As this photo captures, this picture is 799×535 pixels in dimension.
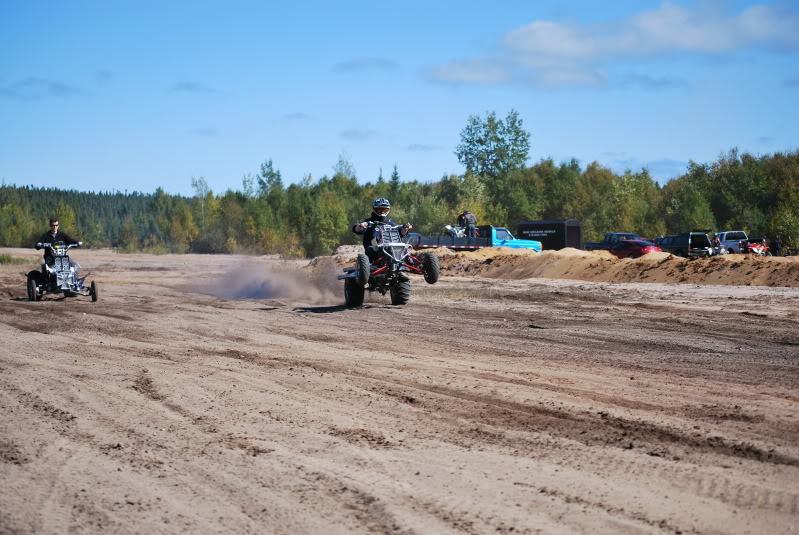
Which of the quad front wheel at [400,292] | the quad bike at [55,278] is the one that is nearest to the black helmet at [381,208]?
the quad front wheel at [400,292]

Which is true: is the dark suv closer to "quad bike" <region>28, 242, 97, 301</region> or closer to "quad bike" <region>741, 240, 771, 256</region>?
"quad bike" <region>741, 240, 771, 256</region>

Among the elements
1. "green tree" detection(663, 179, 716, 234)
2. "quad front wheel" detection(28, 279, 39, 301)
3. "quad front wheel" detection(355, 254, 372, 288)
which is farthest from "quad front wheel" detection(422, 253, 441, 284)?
"green tree" detection(663, 179, 716, 234)

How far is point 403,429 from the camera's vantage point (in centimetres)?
649

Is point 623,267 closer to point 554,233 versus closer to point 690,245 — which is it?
point 690,245

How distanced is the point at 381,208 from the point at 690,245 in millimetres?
27664

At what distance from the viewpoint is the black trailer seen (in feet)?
161

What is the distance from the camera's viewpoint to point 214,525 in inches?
173

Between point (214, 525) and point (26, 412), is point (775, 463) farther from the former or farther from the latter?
point (26, 412)

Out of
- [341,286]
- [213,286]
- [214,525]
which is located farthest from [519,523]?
[213,286]

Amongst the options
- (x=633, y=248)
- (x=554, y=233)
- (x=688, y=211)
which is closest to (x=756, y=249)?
(x=633, y=248)

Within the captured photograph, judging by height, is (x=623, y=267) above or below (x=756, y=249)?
below

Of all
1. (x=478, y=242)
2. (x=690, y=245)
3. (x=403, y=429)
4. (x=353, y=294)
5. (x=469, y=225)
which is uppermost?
(x=469, y=225)

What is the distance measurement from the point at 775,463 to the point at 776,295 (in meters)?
18.2

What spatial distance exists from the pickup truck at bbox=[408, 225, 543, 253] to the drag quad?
20.7 m
